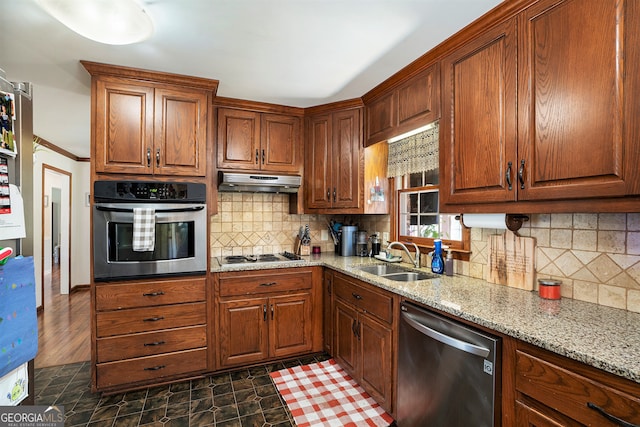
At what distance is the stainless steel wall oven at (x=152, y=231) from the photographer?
2197 mm

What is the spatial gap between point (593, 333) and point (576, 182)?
1.89 ft

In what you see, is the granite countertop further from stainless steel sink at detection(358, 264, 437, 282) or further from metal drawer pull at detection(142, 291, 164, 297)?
metal drawer pull at detection(142, 291, 164, 297)

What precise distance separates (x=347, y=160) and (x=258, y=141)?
86cm

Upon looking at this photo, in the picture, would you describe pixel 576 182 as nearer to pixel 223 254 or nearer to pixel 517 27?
pixel 517 27

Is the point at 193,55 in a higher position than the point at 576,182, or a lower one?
higher

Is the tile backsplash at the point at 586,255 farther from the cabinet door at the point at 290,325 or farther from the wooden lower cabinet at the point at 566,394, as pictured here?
the cabinet door at the point at 290,325

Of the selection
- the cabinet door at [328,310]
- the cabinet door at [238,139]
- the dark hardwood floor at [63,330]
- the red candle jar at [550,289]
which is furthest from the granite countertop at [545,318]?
the dark hardwood floor at [63,330]

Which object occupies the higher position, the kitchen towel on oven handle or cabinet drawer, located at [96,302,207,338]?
the kitchen towel on oven handle

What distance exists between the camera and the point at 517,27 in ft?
4.83

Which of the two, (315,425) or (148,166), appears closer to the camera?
(315,425)

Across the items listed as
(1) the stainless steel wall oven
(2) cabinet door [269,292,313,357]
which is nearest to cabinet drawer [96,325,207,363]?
(1) the stainless steel wall oven

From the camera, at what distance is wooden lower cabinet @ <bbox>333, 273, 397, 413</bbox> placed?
1926 mm

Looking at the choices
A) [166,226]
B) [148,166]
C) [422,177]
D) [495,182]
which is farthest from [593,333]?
[148,166]

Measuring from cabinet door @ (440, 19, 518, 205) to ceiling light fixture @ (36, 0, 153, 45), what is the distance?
171cm
